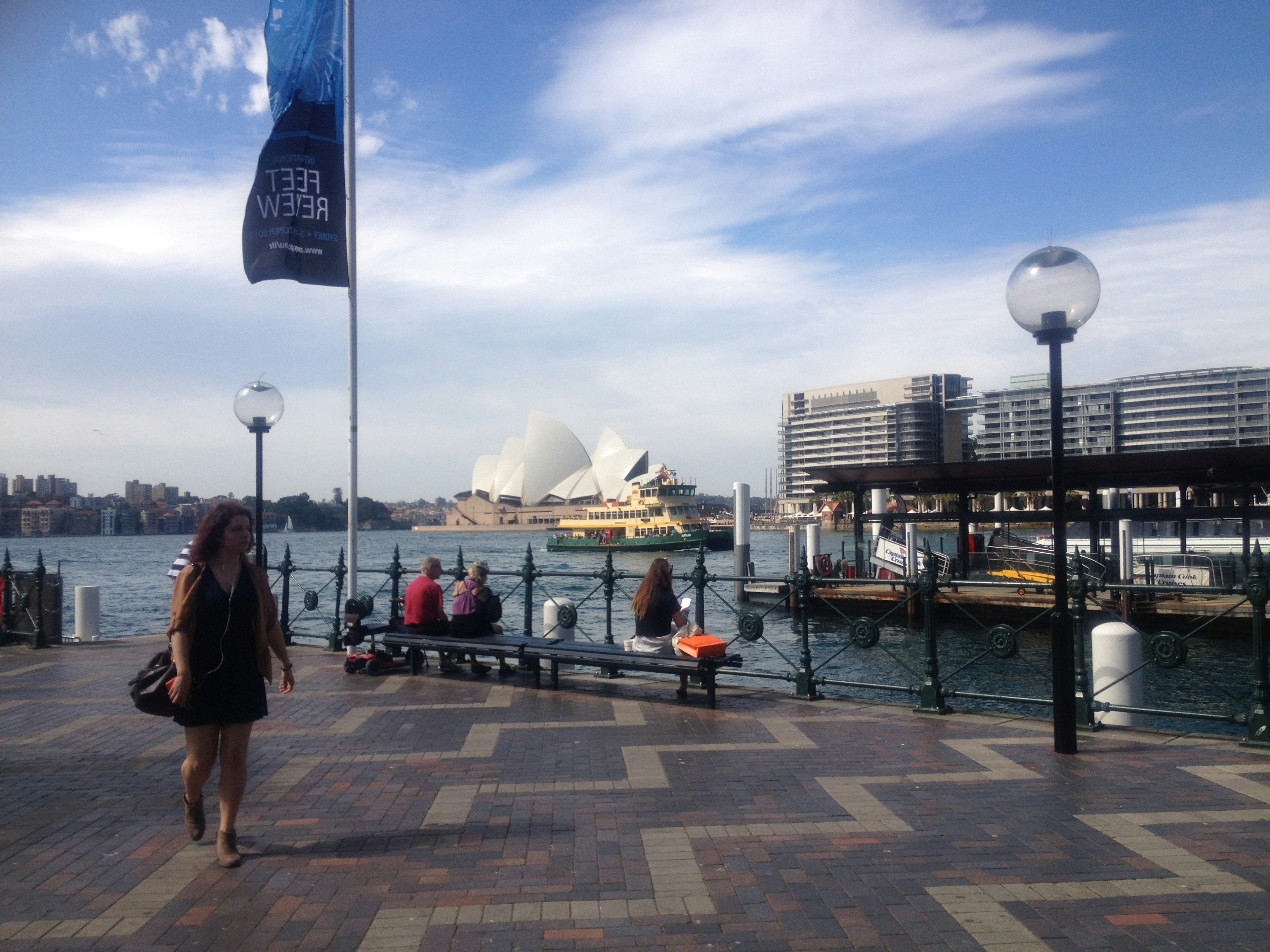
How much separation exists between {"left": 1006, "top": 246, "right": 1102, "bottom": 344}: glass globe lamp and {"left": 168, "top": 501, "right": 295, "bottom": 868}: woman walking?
16.7 feet

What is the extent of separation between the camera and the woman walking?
13.6 ft

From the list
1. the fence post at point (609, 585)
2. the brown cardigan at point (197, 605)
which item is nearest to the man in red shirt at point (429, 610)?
the fence post at point (609, 585)

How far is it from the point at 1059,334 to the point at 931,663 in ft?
9.35

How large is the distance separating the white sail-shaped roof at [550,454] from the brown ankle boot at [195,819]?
293 ft

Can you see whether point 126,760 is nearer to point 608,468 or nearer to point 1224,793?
point 1224,793

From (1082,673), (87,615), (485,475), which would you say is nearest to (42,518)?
(485,475)

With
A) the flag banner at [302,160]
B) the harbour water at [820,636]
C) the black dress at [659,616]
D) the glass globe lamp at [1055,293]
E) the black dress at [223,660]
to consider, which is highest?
the flag banner at [302,160]

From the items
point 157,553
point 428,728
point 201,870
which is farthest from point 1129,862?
point 157,553

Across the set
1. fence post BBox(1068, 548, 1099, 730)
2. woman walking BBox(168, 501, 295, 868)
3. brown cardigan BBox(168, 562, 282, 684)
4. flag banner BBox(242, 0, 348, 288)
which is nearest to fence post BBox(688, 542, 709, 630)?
fence post BBox(1068, 548, 1099, 730)

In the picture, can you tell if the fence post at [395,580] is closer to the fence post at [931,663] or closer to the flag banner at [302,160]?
the flag banner at [302,160]

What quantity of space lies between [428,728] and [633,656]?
6.20 ft

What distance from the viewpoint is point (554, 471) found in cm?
9406

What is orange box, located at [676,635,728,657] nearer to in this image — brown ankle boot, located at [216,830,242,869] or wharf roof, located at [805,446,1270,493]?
brown ankle boot, located at [216,830,242,869]

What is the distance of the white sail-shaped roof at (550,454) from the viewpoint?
93562 millimetres
